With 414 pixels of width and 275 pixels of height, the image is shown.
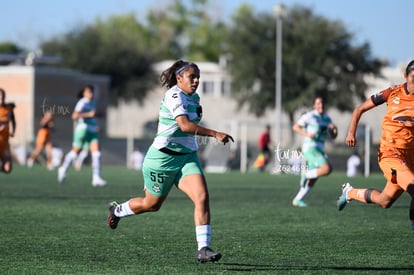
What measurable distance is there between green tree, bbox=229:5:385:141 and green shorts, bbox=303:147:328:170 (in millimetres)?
47222

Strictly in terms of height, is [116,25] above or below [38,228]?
above

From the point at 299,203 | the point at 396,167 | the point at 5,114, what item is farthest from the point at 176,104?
the point at 5,114

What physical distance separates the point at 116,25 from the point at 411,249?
108 metres

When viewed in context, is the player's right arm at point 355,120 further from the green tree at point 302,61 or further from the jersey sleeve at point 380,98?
the green tree at point 302,61

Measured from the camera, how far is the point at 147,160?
379 inches

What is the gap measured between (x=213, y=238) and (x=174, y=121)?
2.66 m

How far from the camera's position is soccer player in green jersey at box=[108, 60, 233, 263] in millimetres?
9234

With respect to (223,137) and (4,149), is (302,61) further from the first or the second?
(223,137)

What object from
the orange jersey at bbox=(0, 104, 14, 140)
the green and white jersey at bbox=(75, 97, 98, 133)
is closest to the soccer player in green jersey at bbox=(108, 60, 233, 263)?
the orange jersey at bbox=(0, 104, 14, 140)

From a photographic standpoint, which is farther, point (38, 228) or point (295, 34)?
point (295, 34)

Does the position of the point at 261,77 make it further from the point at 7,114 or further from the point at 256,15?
the point at 7,114

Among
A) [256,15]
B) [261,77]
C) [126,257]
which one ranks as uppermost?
[256,15]

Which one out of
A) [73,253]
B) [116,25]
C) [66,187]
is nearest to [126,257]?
[73,253]

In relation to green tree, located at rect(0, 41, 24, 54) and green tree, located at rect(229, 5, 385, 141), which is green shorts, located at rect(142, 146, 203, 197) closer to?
green tree, located at rect(229, 5, 385, 141)
